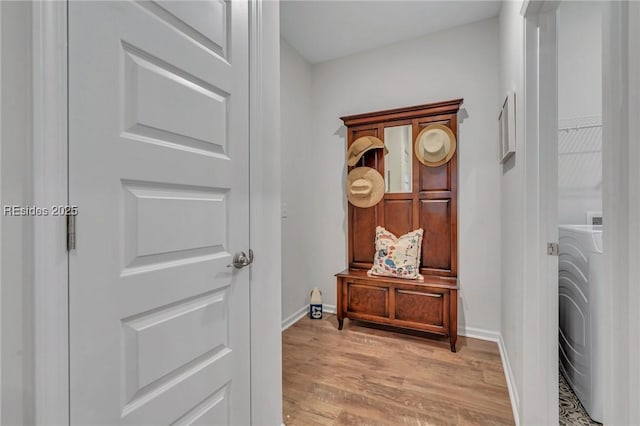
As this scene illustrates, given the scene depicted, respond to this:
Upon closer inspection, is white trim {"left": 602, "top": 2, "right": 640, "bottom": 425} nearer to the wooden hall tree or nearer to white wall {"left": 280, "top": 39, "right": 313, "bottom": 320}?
the wooden hall tree

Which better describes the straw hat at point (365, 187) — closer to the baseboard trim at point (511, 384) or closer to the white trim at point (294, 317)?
the white trim at point (294, 317)

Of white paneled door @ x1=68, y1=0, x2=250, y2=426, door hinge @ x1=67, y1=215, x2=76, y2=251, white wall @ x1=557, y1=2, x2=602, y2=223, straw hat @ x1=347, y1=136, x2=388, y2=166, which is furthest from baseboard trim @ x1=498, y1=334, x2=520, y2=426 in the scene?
door hinge @ x1=67, y1=215, x2=76, y2=251

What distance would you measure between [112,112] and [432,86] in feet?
8.87

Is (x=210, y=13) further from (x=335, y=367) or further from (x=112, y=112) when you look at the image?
(x=335, y=367)

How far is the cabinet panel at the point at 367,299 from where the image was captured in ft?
8.60

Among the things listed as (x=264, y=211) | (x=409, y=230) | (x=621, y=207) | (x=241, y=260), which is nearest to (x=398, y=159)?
(x=409, y=230)

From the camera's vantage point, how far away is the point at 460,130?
269cm

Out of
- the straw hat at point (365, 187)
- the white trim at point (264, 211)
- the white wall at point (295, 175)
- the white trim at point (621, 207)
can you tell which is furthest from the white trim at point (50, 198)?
the straw hat at point (365, 187)

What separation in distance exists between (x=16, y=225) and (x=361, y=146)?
259cm

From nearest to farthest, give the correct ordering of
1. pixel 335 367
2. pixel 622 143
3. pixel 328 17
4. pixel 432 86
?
1. pixel 622 143
2. pixel 335 367
3. pixel 328 17
4. pixel 432 86

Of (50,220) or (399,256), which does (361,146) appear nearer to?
(399,256)

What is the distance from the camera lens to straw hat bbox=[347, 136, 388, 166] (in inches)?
114

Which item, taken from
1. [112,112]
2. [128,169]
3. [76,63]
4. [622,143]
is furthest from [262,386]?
[622,143]

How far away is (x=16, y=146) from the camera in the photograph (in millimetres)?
646
